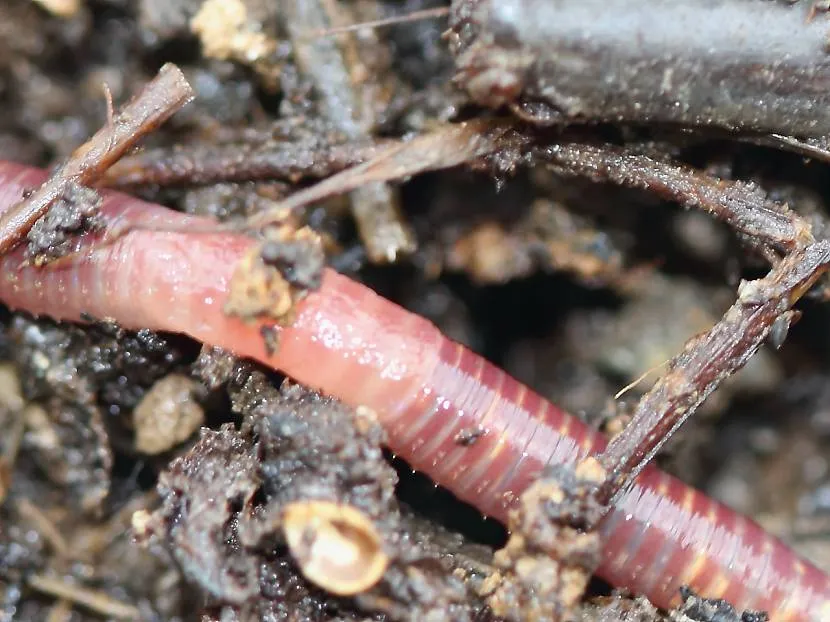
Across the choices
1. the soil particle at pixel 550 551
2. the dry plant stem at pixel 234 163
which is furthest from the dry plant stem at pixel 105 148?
the soil particle at pixel 550 551

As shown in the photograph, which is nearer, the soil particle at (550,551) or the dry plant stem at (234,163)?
the soil particle at (550,551)

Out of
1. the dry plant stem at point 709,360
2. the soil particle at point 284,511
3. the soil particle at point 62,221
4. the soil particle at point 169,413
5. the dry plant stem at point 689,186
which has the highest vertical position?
the dry plant stem at point 689,186

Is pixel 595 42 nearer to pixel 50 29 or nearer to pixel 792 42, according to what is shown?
pixel 792 42

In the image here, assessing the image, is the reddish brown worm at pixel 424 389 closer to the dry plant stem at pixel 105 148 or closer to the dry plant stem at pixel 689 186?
the dry plant stem at pixel 105 148

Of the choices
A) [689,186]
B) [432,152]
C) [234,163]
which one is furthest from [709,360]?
[234,163]

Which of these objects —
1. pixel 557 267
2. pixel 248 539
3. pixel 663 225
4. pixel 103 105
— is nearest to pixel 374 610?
pixel 248 539

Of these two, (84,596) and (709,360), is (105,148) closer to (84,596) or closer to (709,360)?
(84,596)

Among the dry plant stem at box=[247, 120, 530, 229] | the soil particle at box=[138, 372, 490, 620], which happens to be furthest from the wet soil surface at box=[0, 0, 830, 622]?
the dry plant stem at box=[247, 120, 530, 229]

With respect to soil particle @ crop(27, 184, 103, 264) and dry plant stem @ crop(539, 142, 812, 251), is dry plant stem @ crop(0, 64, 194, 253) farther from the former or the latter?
dry plant stem @ crop(539, 142, 812, 251)
